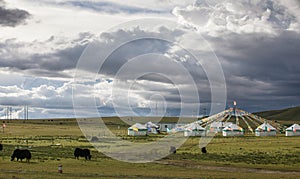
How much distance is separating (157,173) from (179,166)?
8329 mm

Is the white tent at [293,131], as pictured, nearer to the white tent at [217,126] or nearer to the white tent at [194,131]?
the white tent at [217,126]

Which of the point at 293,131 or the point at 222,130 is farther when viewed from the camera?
the point at 222,130

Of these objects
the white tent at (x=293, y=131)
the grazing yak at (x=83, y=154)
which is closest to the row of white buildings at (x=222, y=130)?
the white tent at (x=293, y=131)

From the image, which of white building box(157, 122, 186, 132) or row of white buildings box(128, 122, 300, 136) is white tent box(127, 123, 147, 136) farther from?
white building box(157, 122, 186, 132)

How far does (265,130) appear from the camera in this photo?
131625mm

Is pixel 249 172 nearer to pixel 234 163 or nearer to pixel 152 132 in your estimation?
pixel 234 163

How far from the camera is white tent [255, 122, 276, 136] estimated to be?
131 m

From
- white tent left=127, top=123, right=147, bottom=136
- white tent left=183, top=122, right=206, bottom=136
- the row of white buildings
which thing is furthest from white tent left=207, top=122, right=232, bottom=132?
white tent left=127, top=123, right=147, bottom=136

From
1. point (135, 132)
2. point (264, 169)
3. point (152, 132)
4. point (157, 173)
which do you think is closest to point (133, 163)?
point (157, 173)

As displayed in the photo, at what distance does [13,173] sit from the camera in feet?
116

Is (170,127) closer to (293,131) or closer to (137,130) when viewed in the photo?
(137,130)

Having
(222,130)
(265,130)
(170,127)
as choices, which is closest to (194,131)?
(222,130)

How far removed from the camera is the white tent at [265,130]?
431ft

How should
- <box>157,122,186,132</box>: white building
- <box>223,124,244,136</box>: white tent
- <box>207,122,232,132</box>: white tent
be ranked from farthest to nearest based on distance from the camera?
<box>207,122,232,132</box>: white tent < <box>157,122,186,132</box>: white building < <box>223,124,244,136</box>: white tent
